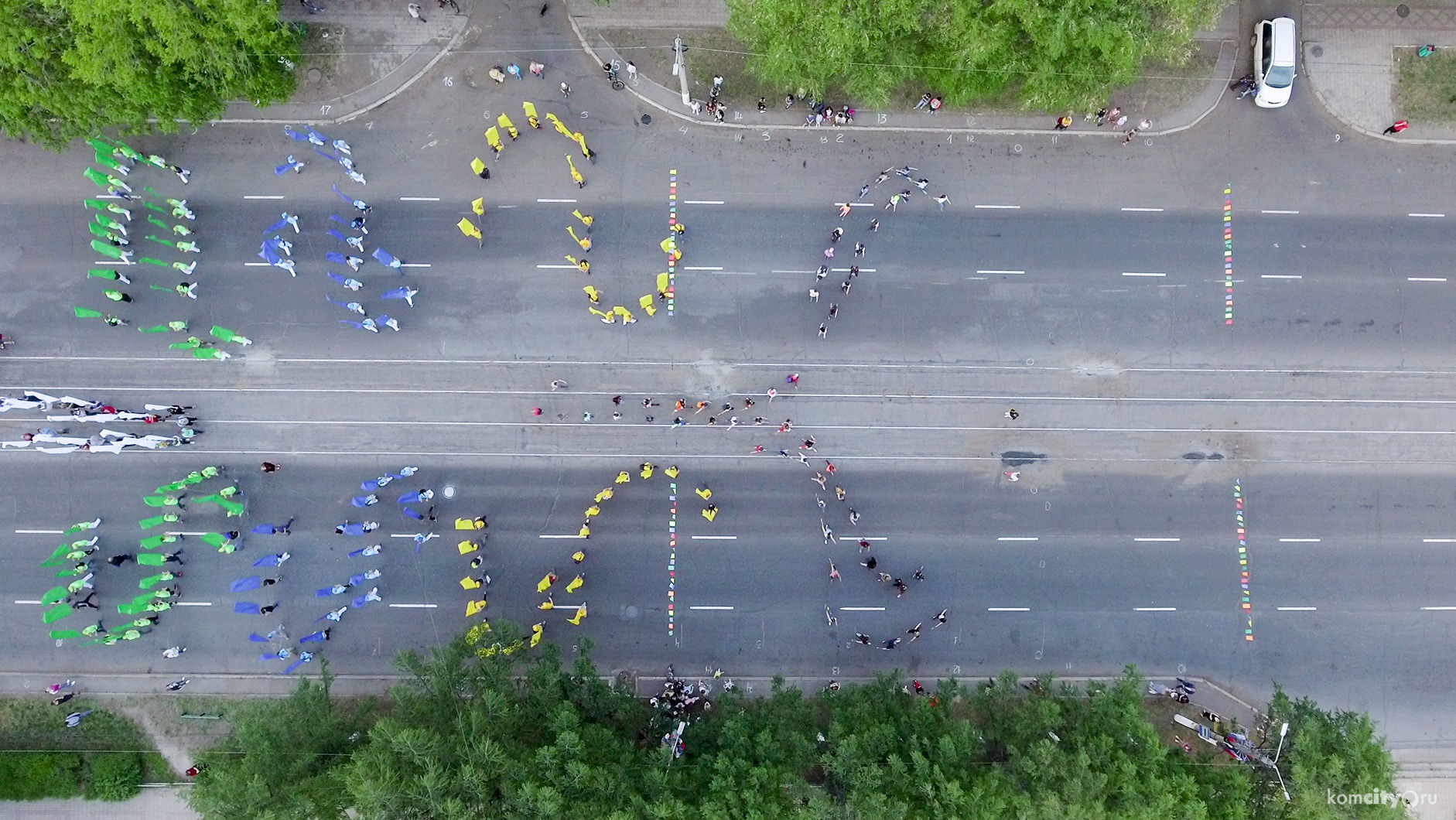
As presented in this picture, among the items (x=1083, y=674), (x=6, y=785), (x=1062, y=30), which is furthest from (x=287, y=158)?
(x=1083, y=674)

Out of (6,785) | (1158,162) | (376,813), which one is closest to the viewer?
(376,813)

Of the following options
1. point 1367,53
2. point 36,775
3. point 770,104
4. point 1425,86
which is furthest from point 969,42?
point 36,775

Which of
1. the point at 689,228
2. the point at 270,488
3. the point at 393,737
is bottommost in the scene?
the point at 393,737

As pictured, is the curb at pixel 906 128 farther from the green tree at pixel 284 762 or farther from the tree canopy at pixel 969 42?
the green tree at pixel 284 762

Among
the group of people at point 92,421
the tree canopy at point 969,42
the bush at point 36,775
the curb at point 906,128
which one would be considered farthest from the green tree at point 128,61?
the bush at point 36,775

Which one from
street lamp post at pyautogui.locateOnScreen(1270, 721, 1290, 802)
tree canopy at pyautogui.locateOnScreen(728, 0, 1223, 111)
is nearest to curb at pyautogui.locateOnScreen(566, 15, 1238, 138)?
tree canopy at pyautogui.locateOnScreen(728, 0, 1223, 111)

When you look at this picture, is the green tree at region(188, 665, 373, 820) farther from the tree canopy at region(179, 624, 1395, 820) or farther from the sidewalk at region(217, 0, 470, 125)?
the sidewalk at region(217, 0, 470, 125)

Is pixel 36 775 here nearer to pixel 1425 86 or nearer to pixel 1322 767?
pixel 1322 767

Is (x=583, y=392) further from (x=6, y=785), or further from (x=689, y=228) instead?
(x=6, y=785)
